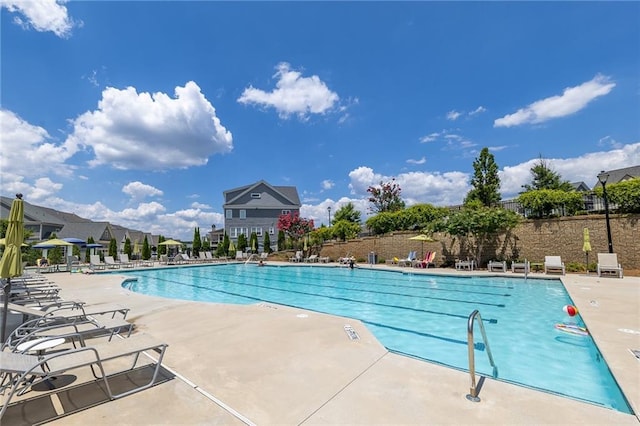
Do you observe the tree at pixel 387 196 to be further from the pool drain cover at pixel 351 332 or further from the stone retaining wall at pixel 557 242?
the pool drain cover at pixel 351 332

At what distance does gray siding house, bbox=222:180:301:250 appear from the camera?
35.9m

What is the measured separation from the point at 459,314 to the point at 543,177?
31.0 meters

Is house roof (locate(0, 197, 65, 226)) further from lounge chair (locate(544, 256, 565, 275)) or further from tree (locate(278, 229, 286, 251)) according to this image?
lounge chair (locate(544, 256, 565, 275))

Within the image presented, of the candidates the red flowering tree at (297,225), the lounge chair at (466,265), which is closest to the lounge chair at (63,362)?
the lounge chair at (466,265)

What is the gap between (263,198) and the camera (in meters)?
37.2

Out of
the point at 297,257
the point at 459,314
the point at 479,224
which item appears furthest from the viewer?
the point at 297,257

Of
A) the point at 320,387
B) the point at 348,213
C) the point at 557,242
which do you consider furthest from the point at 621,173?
the point at 320,387

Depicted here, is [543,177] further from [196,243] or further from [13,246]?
[13,246]

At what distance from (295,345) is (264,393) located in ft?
4.59

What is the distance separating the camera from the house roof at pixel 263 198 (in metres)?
36.4

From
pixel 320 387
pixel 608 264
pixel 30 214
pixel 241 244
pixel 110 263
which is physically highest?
pixel 30 214

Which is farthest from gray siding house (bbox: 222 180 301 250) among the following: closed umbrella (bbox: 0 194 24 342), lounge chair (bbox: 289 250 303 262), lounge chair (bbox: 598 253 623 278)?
closed umbrella (bbox: 0 194 24 342)

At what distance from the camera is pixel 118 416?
97.6 inches

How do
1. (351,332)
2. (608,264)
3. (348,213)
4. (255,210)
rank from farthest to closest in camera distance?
(348,213)
(255,210)
(608,264)
(351,332)
